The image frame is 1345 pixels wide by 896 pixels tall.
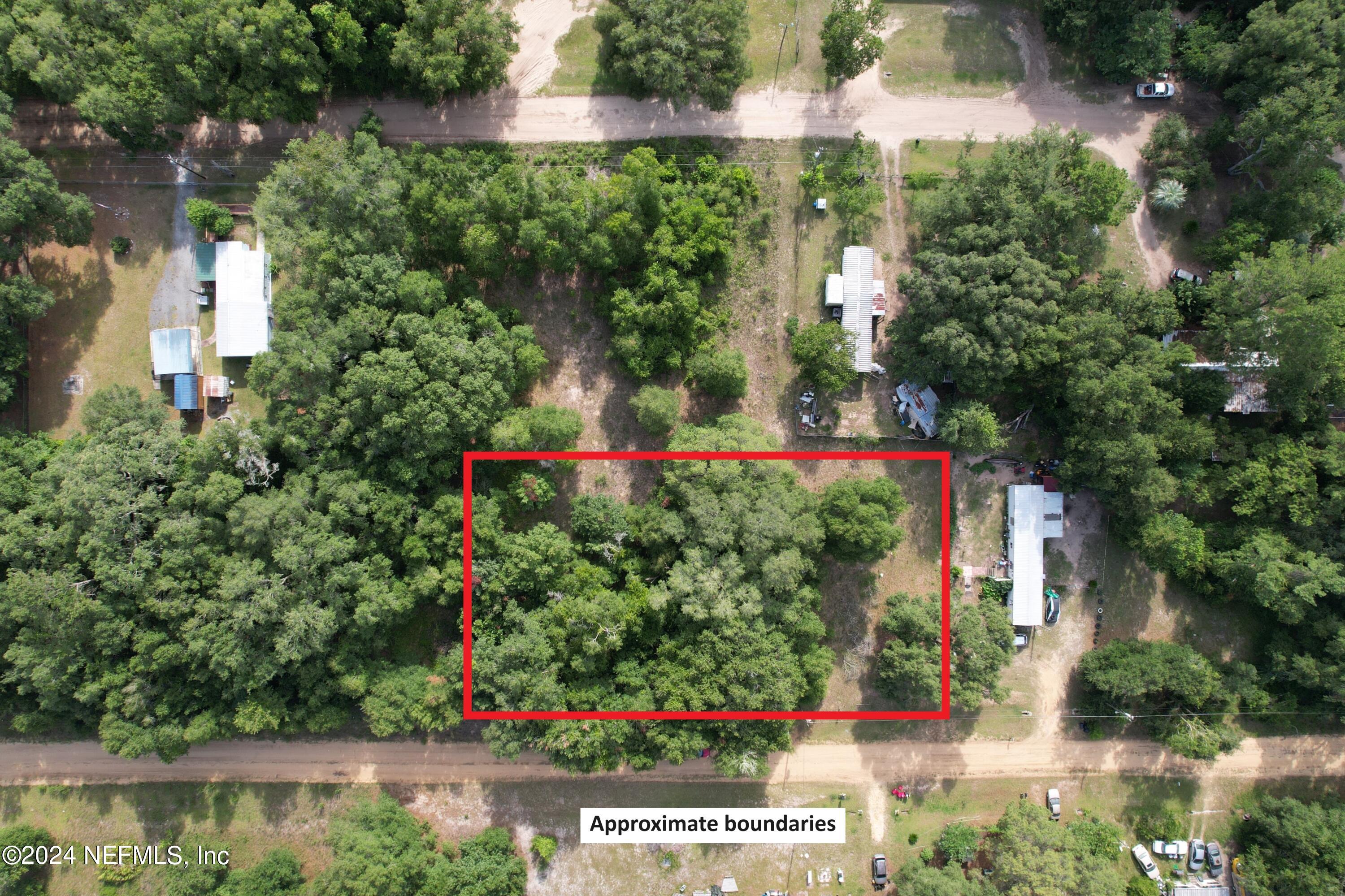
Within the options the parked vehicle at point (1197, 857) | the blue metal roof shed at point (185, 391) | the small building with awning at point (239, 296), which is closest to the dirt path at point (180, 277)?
the small building with awning at point (239, 296)

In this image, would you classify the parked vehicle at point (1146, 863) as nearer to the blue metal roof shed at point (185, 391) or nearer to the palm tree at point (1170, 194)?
the palm tree at point (1170, 194)

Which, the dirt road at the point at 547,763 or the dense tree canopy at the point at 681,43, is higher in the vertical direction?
the dense tree canopy at the point at 681,43

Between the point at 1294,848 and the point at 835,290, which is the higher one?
the point at 835,290

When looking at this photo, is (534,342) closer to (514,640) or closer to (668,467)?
→ (668,467)

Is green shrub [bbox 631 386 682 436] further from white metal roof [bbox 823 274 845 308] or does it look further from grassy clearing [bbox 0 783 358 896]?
grassy clearing [bbox 0 783 358 896]

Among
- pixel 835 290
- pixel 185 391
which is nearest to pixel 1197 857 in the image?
pixel 835 290

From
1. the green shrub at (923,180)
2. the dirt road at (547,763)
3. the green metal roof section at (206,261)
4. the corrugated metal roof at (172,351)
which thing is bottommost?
the dirt road at (547,763)

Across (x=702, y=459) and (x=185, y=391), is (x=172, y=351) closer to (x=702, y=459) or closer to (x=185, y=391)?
(x=185, y=391)
